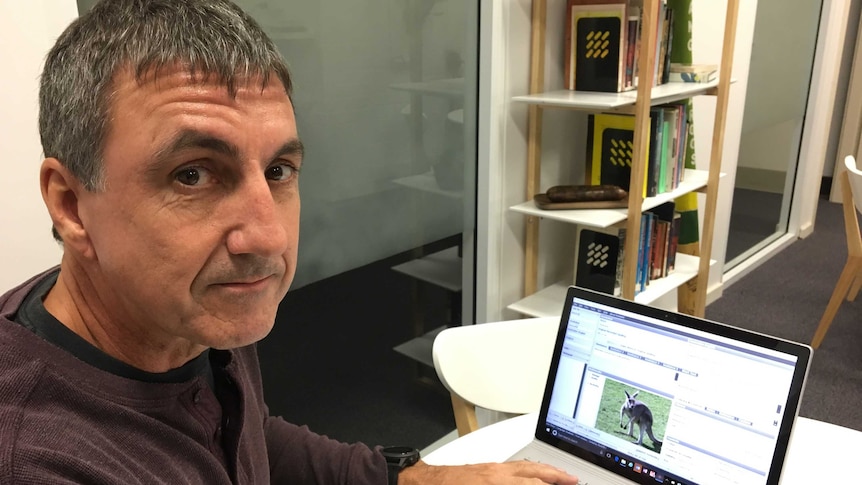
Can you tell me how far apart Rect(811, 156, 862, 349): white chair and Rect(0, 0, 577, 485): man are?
2770 millimetres

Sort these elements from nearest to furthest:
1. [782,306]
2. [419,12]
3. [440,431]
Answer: [419,12], [440,431], [782,306]

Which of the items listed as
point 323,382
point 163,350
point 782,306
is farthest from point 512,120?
point 782,306

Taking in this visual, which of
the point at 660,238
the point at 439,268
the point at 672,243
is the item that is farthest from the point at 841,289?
the point at 439,268

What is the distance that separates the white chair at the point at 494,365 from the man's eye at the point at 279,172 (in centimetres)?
89

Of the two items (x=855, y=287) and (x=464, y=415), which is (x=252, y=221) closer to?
(x=464, y=415)

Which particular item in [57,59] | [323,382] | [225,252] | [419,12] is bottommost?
[323,382]

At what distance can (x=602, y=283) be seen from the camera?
2.36 meters

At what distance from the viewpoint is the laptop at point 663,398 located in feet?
3.12

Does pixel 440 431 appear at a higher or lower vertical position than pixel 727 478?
lower

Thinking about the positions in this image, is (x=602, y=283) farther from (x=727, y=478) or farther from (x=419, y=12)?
(x=727, y=478)

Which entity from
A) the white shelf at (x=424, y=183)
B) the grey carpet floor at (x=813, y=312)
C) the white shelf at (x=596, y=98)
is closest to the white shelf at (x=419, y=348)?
the white shelf at (x=424, y=183)

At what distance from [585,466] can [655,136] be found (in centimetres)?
159

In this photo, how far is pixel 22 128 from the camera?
1164 mm

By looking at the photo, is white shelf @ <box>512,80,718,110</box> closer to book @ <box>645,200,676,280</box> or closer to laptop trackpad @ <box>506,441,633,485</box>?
book @ <box>645,200,676,280</box>
